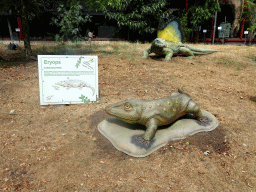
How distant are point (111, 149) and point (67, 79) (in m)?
2.09

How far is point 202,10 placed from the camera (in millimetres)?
13773

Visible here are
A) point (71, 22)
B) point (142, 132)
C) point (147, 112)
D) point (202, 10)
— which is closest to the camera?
point (147, 112)

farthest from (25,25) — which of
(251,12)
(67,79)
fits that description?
(251,12)

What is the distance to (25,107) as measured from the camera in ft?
14.2

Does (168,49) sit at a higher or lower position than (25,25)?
lower

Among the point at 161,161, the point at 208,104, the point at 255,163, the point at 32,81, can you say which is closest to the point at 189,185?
the point at 161,161

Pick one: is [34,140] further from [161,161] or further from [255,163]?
[255,163]

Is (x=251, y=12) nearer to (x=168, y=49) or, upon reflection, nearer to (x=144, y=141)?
(x=168, y=49)

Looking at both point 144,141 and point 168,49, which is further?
point 168,49

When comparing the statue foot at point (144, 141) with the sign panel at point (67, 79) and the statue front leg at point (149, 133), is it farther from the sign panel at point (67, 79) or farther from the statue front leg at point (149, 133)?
the sign panel at point (67, 79)

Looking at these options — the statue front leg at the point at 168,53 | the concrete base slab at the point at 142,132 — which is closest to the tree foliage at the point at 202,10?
the statue front leg at the point at 168,53

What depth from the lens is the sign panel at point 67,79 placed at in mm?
4195

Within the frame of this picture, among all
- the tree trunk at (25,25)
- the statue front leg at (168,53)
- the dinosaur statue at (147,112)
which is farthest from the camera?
the statue front leg at (168,53)

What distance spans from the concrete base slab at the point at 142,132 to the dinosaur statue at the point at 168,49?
207 inches
